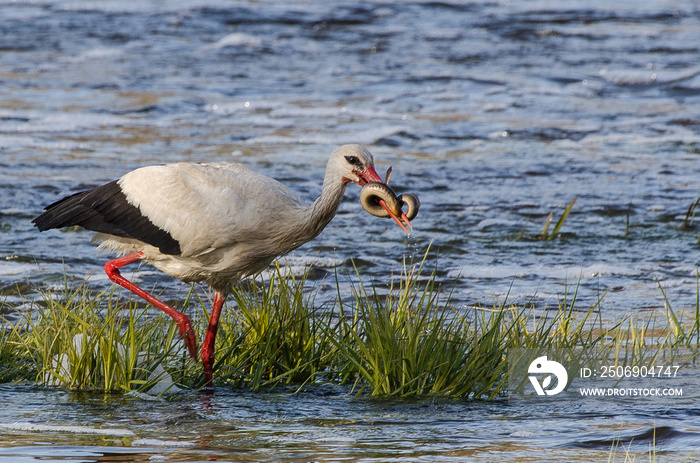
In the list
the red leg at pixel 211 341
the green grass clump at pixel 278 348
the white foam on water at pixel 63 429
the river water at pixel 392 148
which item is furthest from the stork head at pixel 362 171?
the white foam on water at pixel 63 429

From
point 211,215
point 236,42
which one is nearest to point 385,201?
point 211,215

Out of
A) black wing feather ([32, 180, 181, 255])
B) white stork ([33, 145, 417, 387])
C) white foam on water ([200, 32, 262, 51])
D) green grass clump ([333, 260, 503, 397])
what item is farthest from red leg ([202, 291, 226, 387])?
white foam on water ([200, 32, 262, 51])

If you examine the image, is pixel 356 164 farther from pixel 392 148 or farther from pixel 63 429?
pixel 392 148

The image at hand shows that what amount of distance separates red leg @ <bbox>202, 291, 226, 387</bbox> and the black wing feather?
39 centimetres

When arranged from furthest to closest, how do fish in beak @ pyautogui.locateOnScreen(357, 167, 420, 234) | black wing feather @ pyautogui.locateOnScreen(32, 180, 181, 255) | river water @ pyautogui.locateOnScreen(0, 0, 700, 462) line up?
1. black wing feather @ pyautogui.locateOnScreen(32, 180, 181, 255)
2. fish in beak @ pyautogui.locateOnScreen(357, 167, 420, 234)
3. river water @ pyautogui.locateOnScreen(0, 0, 700, 462)

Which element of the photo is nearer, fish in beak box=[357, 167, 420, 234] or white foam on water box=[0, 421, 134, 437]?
white foam on water box=[0, 421, 134, 437]

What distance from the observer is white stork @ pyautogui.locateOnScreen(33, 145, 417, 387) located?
512 cm

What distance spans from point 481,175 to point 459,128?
230cm

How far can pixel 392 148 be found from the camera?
12.4 metres

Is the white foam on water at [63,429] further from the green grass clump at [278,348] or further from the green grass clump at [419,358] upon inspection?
the green grass clump at [419,358]

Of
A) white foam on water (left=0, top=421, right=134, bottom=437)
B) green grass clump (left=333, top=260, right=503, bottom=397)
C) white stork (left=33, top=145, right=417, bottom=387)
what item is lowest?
white foam on water (left=0, top=421, right=134, bottom=437)

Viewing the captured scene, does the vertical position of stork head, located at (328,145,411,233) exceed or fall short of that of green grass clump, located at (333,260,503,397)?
it exceeds it

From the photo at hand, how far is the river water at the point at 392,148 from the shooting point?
450 cm

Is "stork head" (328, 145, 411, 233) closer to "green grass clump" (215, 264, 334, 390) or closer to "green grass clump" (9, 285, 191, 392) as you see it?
"green grass clump" (215, 264, 334, 390)
